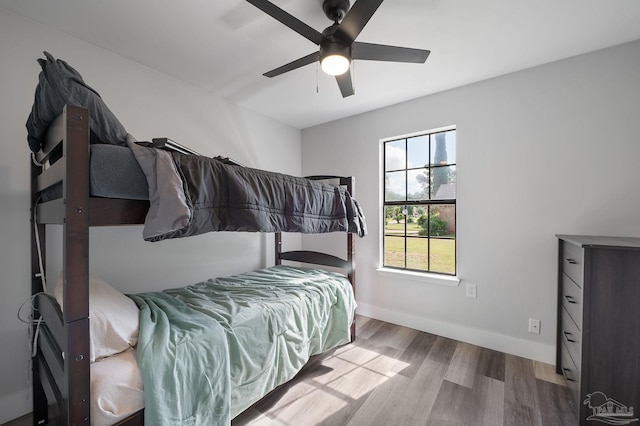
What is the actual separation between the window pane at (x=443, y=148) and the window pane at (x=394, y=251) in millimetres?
917

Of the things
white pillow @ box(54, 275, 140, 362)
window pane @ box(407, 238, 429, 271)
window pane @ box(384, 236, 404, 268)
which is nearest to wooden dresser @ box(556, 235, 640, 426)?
window pane @ box(407, 238, 429, 271)

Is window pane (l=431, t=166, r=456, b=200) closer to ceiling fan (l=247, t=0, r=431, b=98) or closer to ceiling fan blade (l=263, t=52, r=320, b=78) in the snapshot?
ceiling fan (l=247, t=0, r=431, b=98)

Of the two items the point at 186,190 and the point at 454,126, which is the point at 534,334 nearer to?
the point at 454,126

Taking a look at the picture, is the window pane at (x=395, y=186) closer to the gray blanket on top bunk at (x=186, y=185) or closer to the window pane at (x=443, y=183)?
the window pane at (x=443, y=183)

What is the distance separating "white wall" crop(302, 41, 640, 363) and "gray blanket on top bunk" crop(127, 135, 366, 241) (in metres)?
1.25

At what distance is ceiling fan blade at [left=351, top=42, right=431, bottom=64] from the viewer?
1409 millimetres

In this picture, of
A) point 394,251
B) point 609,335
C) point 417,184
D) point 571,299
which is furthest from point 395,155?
point 609,335

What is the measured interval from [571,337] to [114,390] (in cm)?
252

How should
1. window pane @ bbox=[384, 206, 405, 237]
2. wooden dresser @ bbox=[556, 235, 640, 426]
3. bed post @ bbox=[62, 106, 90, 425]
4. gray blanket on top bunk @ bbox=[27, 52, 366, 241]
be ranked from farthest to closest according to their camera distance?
window pane @ bbox=[384, 206, 405, 237] → wooden dresser @ bbox=[556, 235, 640, 426] → gray blanket on top bunk @ bbox=[27, 52, 366, 241] → bed post @ bbox=[62, 106, 90, 425]

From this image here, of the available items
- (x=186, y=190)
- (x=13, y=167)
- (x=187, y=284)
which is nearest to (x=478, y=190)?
(x=186, y=190)

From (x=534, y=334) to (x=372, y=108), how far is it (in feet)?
8.57

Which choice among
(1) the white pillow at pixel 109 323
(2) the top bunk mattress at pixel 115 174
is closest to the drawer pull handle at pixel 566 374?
(1) the white pillow at pixel 109 323

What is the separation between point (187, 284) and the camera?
93.5 inches

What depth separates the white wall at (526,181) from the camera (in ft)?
6.06
